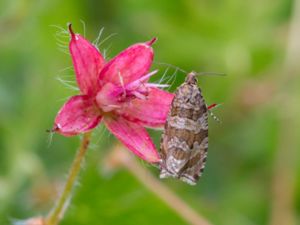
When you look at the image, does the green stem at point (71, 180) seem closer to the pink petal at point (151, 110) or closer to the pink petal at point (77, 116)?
the pink petal at point (77, 116)

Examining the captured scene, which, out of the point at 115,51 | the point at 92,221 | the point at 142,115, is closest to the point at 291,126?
the point at 115,51

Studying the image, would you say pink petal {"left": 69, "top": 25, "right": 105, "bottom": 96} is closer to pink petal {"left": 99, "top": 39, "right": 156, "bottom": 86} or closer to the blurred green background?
pink petal {"left": 99, "top": 39, "right": 156, "bottom": 86}

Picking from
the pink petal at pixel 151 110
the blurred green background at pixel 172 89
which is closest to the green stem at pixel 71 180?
the pink petal at pixel 151 110

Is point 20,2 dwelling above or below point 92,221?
above

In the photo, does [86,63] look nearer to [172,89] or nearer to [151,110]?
[151,110]

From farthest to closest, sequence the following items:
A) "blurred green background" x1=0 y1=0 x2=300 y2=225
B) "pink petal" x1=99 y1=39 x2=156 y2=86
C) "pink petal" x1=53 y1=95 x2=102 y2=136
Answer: "blurred green background" x1=0 y1=0 x2=300 y2=225 → "pink petal" x1=99 y1=39 x2=156 y2=86 → "pink petal" x1=53 y1=95 x2=102 y2=136

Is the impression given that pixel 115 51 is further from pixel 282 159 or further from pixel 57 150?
pixel 282 159

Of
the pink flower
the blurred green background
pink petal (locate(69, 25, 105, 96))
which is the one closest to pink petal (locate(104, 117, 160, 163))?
the pink flower
